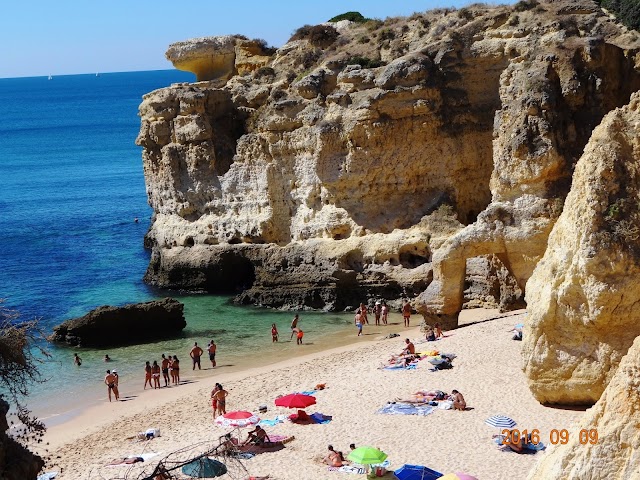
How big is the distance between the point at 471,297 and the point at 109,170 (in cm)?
5922

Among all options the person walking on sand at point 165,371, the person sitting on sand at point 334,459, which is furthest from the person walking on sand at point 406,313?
the person sitting on sand at point 334,459

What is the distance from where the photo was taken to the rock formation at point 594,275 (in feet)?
49.4

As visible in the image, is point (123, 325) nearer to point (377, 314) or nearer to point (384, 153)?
point (377, 314)

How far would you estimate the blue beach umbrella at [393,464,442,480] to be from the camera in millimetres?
14461

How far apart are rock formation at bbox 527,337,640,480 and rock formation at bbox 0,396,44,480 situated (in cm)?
596

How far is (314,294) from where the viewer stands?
3353 cm

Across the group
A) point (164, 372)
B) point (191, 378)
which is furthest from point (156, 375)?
point (191, 378)

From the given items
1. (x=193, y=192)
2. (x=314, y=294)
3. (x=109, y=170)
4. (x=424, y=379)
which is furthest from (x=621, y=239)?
(x=109, y=170)

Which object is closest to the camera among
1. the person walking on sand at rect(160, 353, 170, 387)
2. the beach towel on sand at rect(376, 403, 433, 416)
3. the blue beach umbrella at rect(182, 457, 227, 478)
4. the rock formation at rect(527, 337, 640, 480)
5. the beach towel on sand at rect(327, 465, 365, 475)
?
the rock formation at rect(527, 337, 640, 480)

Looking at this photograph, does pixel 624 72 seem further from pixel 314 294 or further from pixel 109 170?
pixel 109 170

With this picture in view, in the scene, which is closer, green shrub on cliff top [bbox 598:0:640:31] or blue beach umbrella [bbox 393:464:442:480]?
blue beach umbrella [bbox 393:464:442:480]

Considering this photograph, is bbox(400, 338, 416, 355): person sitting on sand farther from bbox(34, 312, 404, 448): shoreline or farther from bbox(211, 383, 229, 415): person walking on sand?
bbox(211, 383, 229, 415): person walking on sand

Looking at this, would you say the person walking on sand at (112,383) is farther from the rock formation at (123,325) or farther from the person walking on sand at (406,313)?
the person walking on sand at (406,313)

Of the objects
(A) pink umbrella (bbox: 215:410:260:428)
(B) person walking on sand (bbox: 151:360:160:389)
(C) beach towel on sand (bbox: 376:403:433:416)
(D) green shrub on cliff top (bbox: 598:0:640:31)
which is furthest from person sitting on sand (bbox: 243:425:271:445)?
(D) green shrub on cliff top (bbox: 598:0:640:31)
